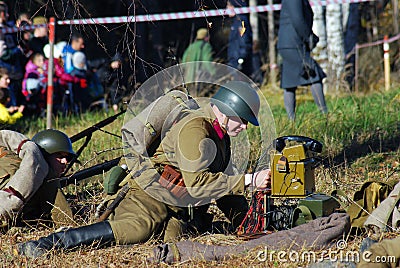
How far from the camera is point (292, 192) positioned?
5.39 meters

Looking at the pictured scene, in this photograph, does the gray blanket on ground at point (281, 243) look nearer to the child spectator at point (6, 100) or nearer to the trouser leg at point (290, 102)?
the trouser leg at point (290, 102)

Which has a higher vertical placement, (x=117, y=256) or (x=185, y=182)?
(x=185, y=182)

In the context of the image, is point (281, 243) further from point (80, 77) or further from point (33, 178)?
point (80, 77)

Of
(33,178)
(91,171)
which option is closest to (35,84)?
(91,171)

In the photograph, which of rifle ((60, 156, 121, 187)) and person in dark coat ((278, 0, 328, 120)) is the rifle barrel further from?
person in dark coat ((278, 0, 328, 120))

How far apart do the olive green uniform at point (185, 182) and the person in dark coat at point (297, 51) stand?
514 centimetres

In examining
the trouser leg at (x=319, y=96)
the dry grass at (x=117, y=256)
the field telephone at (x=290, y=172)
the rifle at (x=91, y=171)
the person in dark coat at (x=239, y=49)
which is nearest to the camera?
the dry grass at (x=117, y=256)

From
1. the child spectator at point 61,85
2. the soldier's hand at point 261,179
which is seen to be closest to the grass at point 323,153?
the soldier's hand at point 261,179

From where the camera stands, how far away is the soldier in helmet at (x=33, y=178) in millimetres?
5977

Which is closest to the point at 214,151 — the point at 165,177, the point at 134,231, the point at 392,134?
the point at 165,177

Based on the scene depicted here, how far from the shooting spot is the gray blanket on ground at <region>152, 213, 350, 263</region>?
201 inches

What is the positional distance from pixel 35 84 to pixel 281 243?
30.1 ft

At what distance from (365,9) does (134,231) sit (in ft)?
67.6

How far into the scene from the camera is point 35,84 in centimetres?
1347
